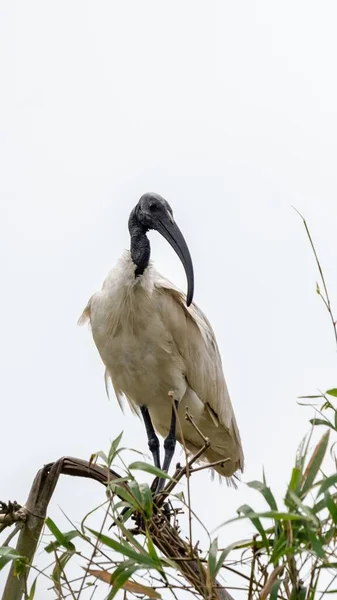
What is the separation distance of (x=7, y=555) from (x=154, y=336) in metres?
2.38

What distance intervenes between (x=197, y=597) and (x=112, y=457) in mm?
367

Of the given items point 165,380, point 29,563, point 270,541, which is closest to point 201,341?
point 165,380

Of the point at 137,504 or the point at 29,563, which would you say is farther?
the point at 29,563

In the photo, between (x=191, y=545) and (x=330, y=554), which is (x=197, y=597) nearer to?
(x=191, y=545)

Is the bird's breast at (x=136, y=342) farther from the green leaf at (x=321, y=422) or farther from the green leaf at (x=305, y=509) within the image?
the green leaf at (x=305, y=509)

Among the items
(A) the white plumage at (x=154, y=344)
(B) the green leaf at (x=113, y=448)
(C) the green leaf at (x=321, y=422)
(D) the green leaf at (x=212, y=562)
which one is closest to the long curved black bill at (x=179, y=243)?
(A) the white plumage at (x=154, y=344)

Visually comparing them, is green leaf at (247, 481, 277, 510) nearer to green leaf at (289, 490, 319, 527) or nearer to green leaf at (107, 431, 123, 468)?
green leaf at (289, 490, 319, 527)

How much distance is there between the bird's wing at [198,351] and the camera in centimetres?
468

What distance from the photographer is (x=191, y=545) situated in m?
2.09

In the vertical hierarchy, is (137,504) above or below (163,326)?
below

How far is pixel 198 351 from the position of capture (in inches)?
191

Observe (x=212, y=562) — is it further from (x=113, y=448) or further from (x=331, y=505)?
(x=113, y=448)

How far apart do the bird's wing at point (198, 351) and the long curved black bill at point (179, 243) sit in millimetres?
234

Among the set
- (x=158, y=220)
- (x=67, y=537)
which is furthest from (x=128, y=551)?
(x=158, y=220)
